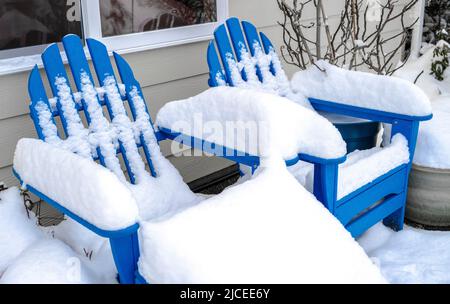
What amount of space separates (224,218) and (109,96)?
2.98 ft

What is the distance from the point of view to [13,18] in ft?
6.66

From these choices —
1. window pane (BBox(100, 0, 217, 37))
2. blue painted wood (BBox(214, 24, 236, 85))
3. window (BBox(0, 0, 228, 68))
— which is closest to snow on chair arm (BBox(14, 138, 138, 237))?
window (BBox(0, 0, 228, 68))

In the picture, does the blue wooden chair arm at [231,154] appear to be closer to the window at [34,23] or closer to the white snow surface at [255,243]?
the white snow surface at [255,243]

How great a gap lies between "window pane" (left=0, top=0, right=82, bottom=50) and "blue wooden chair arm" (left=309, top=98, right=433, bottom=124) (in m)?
1.18

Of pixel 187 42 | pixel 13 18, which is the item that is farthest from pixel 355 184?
pixel 13 18

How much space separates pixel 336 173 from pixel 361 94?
625 millimetres

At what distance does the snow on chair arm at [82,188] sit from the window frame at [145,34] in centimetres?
77

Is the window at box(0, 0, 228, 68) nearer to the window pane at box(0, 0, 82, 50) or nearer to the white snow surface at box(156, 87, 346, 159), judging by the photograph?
the window pane at box(0, 0, 82, 50)

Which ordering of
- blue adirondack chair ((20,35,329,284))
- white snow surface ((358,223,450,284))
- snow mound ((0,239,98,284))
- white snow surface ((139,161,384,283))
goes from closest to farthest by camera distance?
white snow surface ((139,161,384,283))
snow mound ((0,239,98,284))
blue adirondack chair ((20,35,329,284))
white snow surface ((358,223,450,284))

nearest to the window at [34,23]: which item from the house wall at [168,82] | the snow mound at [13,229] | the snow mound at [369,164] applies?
the house wall at [168,82]

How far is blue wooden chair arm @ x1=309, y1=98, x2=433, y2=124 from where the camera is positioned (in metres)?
2.23

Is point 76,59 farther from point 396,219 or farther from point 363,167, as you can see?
point 396,219

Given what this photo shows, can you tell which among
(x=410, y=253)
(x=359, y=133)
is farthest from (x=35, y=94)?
(x=410, y=253)
